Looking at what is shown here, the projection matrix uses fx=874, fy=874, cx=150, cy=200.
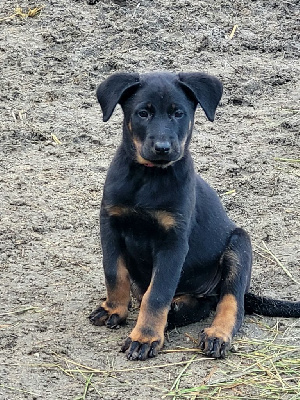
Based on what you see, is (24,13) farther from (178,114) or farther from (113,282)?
(113,282)

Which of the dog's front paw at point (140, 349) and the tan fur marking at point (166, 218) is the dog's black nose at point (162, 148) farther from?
the dog's front paw at point (140, 349)

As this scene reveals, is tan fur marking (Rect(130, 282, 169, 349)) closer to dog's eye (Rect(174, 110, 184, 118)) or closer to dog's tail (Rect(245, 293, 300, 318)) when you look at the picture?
dog's tail (Rect(245, 293, 300, 318))

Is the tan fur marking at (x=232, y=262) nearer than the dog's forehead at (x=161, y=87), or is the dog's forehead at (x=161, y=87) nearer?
the dog's forehead at (x=161, y=87)

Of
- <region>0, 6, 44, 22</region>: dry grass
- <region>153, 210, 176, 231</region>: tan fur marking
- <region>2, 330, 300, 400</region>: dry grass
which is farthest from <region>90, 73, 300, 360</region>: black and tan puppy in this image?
<region>0, 6, 44, 22</region>: dry grass

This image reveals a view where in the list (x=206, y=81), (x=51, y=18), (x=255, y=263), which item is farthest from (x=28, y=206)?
(x=51, y=18)

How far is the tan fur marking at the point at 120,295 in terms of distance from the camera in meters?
5.66

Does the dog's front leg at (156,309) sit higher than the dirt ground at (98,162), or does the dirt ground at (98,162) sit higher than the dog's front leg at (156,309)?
the dog's front leg at (156,309)

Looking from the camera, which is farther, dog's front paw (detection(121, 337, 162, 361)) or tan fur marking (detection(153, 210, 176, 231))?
tan fur marking (detection(153, 210, 176, 231))

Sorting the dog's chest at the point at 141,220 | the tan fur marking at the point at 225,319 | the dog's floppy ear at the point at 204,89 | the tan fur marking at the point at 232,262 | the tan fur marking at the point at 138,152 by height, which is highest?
the dog's floppy ear at the point at 204,89

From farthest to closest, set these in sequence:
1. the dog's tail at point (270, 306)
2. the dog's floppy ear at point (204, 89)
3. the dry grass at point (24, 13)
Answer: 1. the dry grass at point (24, 13)
2. the dog's tail at point (270, 306)
3. the dog's floppy ear at point (204, 89)

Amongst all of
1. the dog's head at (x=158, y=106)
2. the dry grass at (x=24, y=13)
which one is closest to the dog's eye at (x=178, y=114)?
the dog's head at (x=158, y=106)

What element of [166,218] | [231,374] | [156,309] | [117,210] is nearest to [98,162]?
[117,210]

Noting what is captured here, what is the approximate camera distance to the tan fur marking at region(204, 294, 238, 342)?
5473 millimetres

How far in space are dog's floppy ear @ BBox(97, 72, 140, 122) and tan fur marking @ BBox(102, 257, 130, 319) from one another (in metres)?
0.98
